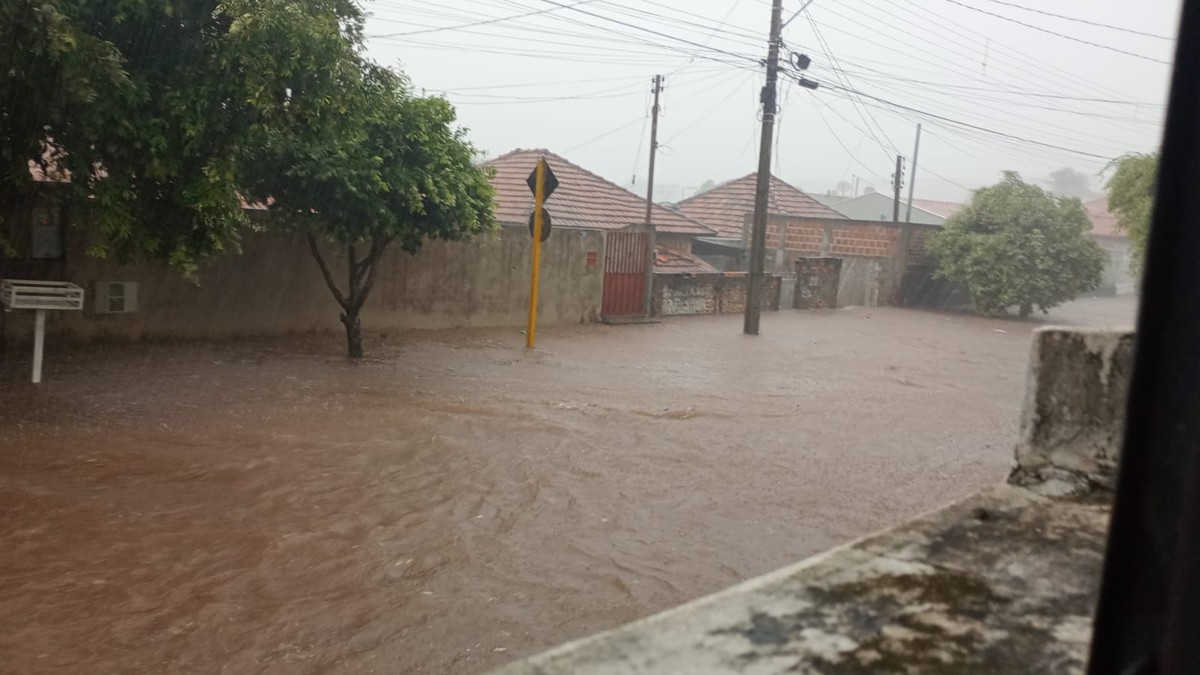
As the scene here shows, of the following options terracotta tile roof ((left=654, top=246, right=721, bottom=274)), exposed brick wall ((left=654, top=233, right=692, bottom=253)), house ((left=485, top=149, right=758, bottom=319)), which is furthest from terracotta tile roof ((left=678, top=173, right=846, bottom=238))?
terracotta tile roof ((left=654, top=246, right=721, bottom=274))

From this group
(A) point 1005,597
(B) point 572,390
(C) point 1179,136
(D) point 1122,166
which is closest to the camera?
(C) point 1179,136

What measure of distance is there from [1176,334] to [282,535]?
568 cm

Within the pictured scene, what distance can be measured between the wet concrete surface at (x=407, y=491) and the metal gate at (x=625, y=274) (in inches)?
230

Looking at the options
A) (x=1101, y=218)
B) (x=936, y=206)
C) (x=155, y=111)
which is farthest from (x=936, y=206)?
(x=155, y=111)

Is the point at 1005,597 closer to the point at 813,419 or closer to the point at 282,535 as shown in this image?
the point at 282,535

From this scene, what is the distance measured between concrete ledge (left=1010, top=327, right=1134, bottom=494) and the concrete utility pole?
16056 millimetres

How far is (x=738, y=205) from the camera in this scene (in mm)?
35750

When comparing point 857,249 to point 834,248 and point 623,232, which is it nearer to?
point 834,248

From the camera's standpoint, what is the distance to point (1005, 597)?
8.06 ft

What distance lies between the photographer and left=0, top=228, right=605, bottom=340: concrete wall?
12102 mm

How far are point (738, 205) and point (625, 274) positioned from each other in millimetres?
16168

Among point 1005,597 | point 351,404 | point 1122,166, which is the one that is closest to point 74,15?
point 351,404

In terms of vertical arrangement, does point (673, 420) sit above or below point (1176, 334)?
below

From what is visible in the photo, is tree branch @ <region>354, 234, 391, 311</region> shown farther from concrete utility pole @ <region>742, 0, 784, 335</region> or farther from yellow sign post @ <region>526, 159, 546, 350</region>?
concrete utility pole @ <region>742, 0, 784, 335</region>
